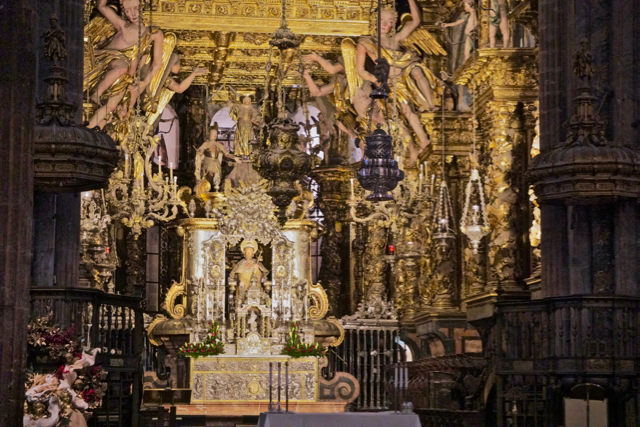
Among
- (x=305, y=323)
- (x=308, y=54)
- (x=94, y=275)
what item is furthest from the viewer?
(x=308, y=54)

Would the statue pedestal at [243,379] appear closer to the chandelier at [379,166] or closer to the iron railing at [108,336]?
the iron railing at [108,336]

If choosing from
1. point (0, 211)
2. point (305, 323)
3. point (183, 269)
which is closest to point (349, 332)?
point (305, 323)

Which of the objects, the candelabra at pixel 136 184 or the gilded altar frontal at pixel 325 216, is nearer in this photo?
the gilded altar frontal at pixel 325 216

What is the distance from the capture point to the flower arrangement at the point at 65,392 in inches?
395

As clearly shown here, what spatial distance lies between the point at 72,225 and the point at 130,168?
577 centimetres

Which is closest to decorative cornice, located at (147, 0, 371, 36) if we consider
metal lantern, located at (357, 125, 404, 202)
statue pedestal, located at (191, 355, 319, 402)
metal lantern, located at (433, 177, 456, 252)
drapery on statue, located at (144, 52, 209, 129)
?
drapery on statue, located at (144, 52, 209, 129)

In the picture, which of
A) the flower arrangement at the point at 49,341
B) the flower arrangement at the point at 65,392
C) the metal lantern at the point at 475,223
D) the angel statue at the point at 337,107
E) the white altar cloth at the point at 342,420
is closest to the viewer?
the flower arrangement at the point at 65,392

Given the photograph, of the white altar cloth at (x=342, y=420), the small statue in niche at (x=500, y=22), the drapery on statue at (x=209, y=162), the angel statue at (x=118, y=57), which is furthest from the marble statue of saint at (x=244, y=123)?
the white altar cloth at (x=342, y=420)

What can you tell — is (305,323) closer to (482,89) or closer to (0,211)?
(482,89)

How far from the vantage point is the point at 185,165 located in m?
26.9

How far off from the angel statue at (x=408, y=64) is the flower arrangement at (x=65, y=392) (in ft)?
36.8

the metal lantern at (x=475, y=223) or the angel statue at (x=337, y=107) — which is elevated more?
the angel statue at (x=337, y=107)

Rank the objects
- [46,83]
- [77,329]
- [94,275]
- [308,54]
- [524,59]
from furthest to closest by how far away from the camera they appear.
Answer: [308,54] < [94,275] < [524,59] < [46,83] < [77,329]

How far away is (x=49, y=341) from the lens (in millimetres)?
11289
